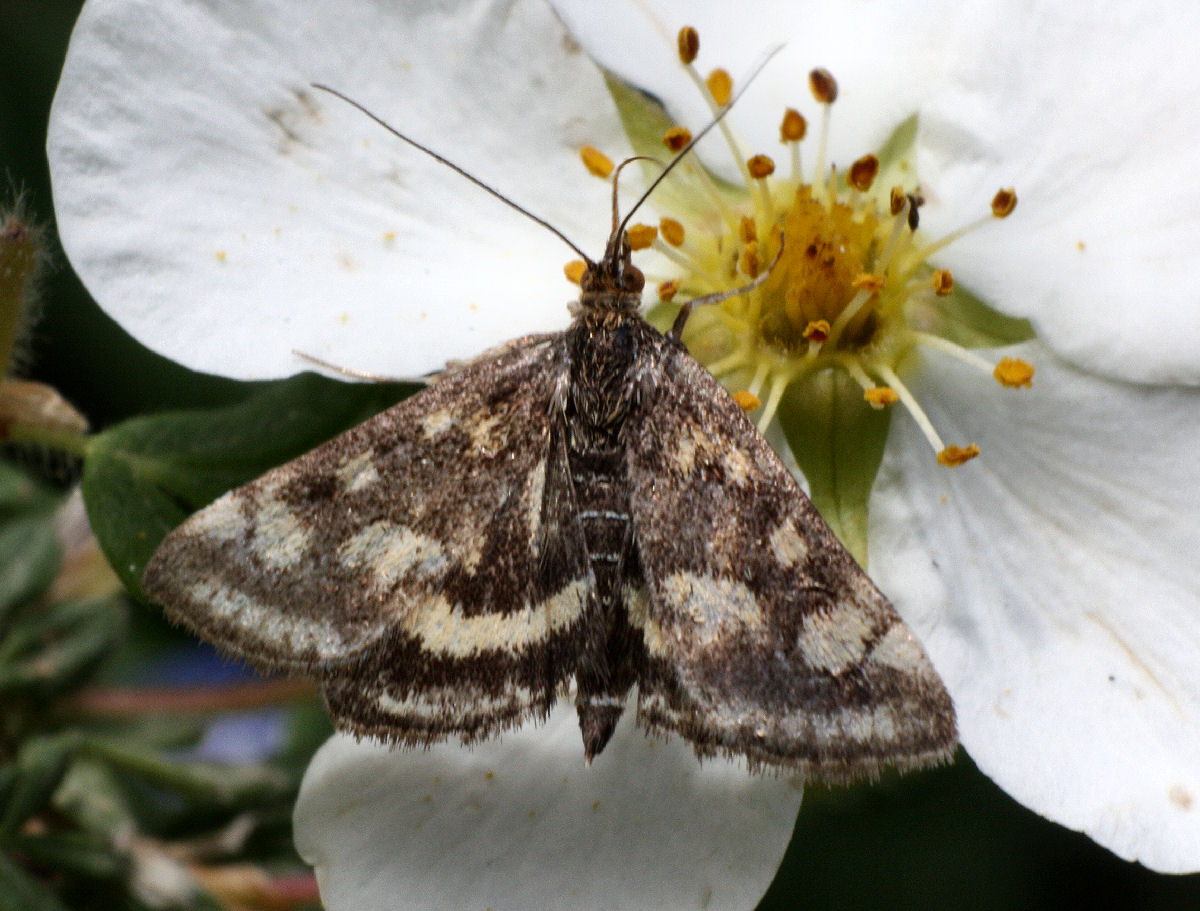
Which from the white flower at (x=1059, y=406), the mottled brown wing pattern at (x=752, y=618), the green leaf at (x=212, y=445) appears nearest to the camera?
the mottled brown wing pattern at (x=752, y=618)

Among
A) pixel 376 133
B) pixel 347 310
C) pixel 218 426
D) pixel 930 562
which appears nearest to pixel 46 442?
pixel 218 426

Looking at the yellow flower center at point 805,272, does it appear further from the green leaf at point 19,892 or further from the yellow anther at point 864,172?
the green leaf at point 19,892

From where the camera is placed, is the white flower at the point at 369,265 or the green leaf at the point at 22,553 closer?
the white flower at the point at 369,265

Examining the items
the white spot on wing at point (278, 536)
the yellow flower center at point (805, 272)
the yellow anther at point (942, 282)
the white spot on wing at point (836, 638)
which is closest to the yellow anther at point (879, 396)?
the yellow flower center at point (805, 272)

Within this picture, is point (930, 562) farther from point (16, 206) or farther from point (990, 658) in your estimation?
point (16, 206)

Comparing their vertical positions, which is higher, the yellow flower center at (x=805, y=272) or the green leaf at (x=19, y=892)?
the yellow flower center at (x=805, y=272)

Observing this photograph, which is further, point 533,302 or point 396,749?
point 533,302

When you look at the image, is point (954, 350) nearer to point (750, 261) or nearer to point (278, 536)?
point (750, 261)
